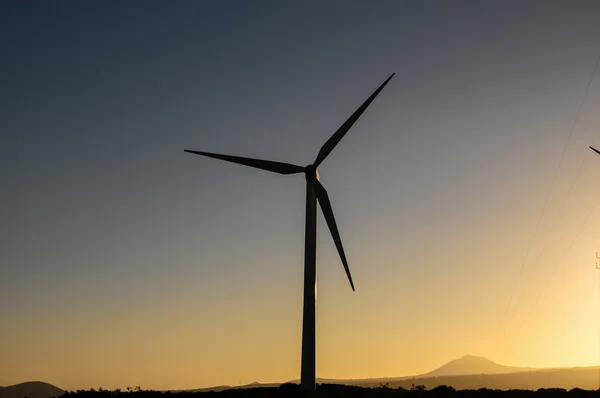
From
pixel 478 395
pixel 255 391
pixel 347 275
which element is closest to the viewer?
pixel 478 395

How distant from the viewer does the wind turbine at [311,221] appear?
227 feet

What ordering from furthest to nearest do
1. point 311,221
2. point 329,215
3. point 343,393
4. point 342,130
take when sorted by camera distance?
1. point 342,130
2. point 329,215
3. point 311,221
4. point 343,393

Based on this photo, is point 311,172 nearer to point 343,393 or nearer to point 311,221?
point 311,221

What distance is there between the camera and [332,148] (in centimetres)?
8012

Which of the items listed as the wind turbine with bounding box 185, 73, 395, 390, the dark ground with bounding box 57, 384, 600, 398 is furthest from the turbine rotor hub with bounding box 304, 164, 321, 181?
the dark ground with bounding box 57, 384, 600, 398

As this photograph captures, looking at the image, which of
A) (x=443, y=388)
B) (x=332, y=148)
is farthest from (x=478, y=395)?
(x=332, y=148)

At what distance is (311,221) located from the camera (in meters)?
73.8

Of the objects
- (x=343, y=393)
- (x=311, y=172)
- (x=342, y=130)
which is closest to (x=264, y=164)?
(x=311, y=172)

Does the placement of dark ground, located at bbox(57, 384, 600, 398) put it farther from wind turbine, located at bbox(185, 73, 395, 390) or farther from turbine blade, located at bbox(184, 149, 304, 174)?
turbine blade, located at bbox(184, 149, 304, 174)

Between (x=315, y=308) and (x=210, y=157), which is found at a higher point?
(x=210, y=157)

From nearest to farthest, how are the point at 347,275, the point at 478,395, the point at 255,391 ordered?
the point at 478,395, the point at 255,391, the point at 347,275

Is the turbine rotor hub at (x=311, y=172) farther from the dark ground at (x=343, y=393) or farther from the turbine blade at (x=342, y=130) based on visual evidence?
the dark ground at (x=343, y=393)

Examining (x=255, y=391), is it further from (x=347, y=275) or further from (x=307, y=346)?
(x=347, y=275)

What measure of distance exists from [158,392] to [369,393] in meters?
19.9
